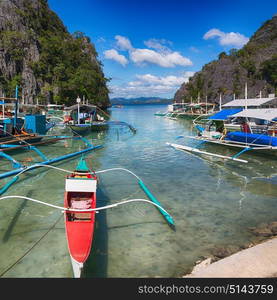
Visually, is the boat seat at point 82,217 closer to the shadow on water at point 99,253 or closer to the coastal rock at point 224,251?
the shadow on water at point 99,253

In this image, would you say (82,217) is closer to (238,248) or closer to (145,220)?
(145,220)

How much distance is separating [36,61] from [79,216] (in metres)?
68.9

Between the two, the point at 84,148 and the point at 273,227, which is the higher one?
the point at 84,148

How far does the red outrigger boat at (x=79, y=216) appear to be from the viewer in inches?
205

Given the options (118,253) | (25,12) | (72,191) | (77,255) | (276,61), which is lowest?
(118,253)

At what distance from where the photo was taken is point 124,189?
12234mm

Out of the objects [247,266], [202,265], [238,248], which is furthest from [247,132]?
[247,266]

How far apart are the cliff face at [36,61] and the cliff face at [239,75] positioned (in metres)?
58.9

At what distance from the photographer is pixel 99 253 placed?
6.93 meters

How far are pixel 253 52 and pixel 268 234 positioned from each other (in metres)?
131

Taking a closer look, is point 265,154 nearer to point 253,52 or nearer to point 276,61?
point 276,61

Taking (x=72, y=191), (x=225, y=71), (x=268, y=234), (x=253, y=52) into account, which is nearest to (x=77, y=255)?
(x=72, y=191)

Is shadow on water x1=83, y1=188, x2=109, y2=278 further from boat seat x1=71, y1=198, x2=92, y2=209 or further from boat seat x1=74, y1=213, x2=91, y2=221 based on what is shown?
boat seat x1=71, y1=198, x2=92, y2=209

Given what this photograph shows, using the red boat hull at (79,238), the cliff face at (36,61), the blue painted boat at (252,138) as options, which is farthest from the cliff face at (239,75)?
the red boat hull at (79,238)
